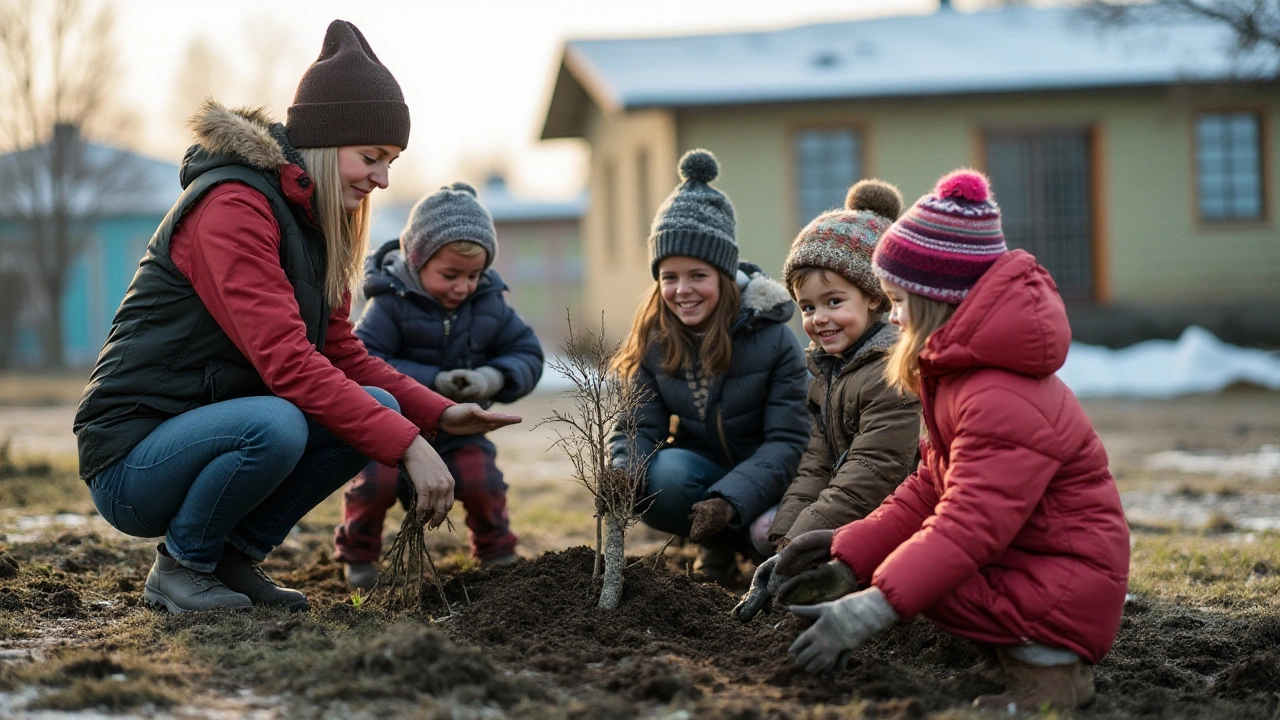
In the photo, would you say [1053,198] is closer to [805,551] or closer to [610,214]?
[610,214]

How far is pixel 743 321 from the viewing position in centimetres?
453

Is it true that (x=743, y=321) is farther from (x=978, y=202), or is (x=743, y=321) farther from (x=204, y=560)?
(x=204, y=560)

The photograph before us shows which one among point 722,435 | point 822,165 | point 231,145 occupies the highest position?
point 822,165

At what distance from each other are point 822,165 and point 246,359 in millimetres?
13362

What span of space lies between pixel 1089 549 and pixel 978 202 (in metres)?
0.88

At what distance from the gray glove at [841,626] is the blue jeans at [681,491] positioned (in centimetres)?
157

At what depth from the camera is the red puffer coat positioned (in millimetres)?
2768

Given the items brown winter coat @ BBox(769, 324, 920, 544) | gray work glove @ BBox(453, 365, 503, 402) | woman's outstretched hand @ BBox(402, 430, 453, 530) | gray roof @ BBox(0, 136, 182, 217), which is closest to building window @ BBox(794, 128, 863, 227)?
gray work glove @ BBox(453, 365, 503, 402)

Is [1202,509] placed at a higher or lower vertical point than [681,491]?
lower

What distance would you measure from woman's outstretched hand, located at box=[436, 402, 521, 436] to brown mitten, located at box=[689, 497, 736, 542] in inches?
29.5

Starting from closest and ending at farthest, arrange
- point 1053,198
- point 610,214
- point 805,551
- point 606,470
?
point 805,551 < point 606,470 < point 1053,198 < point 610,214

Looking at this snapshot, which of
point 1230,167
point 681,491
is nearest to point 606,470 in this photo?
point 681,491

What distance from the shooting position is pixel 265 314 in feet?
11.2

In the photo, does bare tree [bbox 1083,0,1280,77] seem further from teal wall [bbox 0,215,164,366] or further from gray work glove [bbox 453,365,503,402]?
teal wall [bbox 0,215,164,366]
